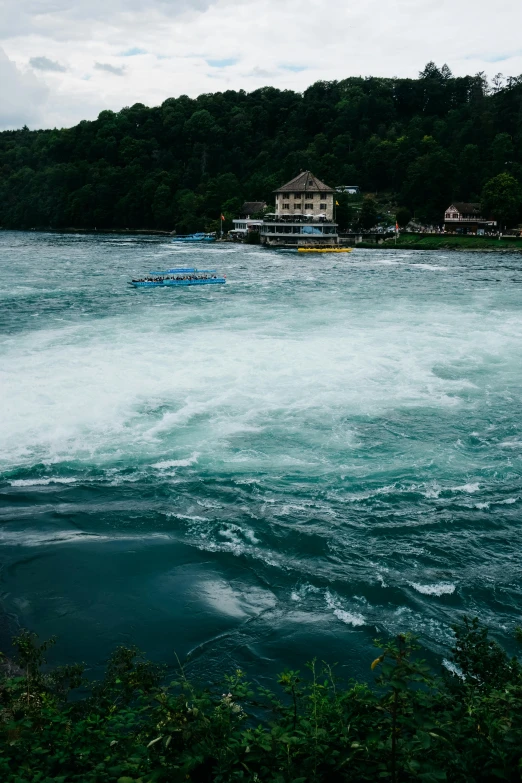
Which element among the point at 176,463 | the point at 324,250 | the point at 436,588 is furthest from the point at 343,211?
the point at 436,588

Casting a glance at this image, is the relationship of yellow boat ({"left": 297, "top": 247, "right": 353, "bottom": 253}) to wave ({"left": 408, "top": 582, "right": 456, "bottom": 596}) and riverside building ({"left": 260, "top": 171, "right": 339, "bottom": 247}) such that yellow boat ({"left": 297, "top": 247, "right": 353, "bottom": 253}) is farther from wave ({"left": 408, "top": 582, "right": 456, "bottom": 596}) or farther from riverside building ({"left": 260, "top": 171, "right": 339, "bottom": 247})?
wave ({"left": 408, "top": 582, "right": 456, "bottom": 596})

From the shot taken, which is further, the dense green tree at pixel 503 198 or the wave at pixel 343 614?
the dense green tree at pixel 503 198

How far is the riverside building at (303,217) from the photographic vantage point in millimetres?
97938

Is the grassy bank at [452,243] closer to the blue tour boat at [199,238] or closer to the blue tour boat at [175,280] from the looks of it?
the blue tour boat at [199,238]

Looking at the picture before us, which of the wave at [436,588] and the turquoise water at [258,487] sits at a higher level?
the turquoise water at [258,487]

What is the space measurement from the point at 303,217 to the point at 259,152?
160 feet

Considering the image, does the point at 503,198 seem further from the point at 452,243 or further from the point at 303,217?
the point at 303,217

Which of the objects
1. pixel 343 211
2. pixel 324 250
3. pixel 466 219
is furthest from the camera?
pixel 343 211

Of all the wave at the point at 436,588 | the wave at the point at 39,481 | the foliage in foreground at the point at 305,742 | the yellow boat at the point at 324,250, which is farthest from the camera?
the yellow boat at the point at 324,250

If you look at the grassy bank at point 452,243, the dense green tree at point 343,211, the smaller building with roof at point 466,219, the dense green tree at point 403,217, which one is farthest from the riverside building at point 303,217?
the smaller building with roof at point 466,219

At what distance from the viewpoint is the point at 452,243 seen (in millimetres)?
90938

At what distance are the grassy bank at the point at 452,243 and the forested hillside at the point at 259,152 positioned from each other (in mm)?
9628

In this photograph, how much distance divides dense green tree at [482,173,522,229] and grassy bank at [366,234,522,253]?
3.46 m

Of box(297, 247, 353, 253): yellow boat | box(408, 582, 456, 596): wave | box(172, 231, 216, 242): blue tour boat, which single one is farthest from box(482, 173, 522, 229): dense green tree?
box(408, 582, 456, 596): wave
